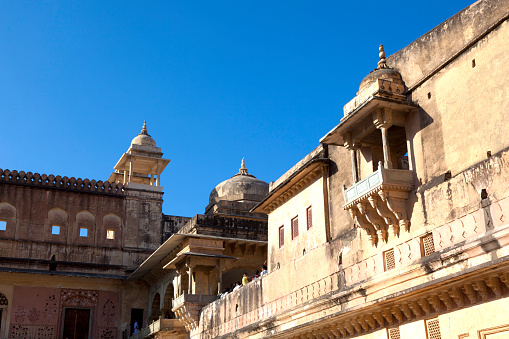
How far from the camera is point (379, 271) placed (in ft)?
38.3

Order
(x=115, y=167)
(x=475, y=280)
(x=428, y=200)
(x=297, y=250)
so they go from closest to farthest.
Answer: (x=475, y=280), (x=428, y=200), (x=297, y=250), (x=115, y=167)

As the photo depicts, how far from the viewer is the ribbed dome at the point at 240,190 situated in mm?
26281

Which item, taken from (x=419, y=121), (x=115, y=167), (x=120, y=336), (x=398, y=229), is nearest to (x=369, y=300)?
(x=398, y=229)

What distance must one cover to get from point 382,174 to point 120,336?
54.2 feet

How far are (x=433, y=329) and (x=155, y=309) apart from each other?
15.9 meters

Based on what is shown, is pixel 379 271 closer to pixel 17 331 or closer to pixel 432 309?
pixel 432 309

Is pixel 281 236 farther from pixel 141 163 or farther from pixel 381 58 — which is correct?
pixel 141 163

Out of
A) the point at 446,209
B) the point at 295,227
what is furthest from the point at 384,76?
the point at 295,227

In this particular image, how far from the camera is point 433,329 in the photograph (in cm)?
1018

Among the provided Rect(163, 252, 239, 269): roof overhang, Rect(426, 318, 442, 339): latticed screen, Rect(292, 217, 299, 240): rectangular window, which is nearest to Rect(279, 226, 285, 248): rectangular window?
Rect(292, 217, 299, 240): rectangular window

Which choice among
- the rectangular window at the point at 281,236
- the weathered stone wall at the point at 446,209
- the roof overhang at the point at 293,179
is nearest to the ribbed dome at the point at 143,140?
the roof overhang at the point at 293,179

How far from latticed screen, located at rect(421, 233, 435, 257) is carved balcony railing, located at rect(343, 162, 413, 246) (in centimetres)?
54

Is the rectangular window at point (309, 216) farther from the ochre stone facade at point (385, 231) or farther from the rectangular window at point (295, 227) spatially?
the rectangular window at point (295, 227)

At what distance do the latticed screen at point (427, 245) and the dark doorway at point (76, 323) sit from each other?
17026 mm
